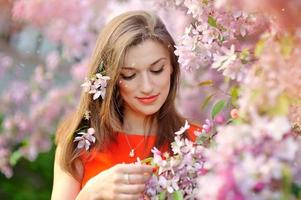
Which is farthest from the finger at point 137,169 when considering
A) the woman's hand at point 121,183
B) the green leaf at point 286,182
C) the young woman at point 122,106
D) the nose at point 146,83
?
the green leaf at point 286,182

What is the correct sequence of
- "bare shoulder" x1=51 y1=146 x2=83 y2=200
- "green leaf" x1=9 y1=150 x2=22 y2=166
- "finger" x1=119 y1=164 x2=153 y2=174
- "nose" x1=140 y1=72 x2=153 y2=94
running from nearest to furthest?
"finger" x1=119 y1=164 x2=153 y2=174, "nose" x1=140 y1=72 x2=153 y2=94, "bare shoulder" x1=51 y1=146 x2=83 y2=200, "green leaf" x1=9 y1=150 x2=22 y2=166

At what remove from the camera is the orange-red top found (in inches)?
114

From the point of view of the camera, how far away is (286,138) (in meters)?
1.43

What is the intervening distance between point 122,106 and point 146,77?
0.34 meters

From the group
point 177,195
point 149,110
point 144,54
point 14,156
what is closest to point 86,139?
point 149,110

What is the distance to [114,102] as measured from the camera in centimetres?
284

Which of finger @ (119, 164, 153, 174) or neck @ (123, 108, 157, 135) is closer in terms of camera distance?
finger @ (119, 164, 153, 174)

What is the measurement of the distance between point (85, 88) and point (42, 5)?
3234 millimetres

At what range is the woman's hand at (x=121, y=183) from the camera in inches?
87.3

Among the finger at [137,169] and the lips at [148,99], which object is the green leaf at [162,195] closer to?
the finger at [137,169]

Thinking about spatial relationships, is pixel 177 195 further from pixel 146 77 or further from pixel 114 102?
pixel 114 102

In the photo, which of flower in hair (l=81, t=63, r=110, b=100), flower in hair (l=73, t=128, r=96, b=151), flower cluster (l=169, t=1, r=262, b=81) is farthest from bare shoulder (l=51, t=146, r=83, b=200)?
flower cluster (l=169, t=1, r=262, b=81)

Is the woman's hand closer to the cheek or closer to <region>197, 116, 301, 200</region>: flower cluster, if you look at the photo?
the cheek

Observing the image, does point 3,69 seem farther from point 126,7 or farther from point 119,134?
point 119,134
